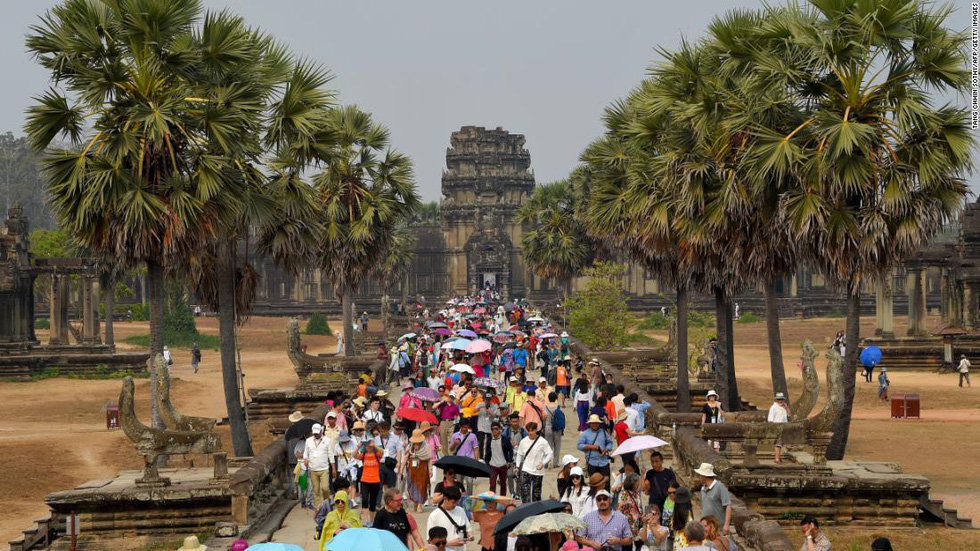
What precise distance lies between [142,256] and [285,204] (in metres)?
3.21

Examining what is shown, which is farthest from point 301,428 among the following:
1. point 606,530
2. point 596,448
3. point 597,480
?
point 606,530

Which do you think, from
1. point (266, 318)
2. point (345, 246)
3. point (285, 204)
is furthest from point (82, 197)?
point (266, 318)

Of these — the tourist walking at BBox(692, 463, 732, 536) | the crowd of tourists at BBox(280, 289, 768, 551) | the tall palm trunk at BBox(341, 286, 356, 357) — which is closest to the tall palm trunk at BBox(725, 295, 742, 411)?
the crowd of tourists at BBox(280, 289, 768, 551)

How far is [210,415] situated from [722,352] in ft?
54.7

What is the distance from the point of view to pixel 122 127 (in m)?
20.0

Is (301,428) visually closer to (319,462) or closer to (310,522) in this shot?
(319,462)

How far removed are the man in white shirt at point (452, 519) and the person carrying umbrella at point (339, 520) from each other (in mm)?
1018

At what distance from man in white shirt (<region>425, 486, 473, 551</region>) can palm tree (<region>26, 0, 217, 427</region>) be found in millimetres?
8878

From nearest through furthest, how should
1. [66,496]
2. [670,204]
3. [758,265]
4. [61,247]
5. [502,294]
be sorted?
[66,496] → [758,265] → [670,204] → [61,247] → [502,294]

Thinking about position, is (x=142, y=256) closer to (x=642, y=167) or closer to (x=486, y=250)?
(x=642, y=167)

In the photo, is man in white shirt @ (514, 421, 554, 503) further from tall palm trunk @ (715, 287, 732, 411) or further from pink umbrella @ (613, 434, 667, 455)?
tall palm trunk @ (715, 287, 732, 411)

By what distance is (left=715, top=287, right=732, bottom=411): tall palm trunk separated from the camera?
84.2 feet

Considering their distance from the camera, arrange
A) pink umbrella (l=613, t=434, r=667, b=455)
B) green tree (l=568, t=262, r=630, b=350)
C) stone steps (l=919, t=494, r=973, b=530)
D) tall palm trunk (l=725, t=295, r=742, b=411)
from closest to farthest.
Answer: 1. pink umbrella (l=613, t=434, r=667, b=455)
2. stone steps (l=919, t=494, r=973, b=530)
3. tall palm trunk (l=725, t=295, r=742, b=411)
4. green tree (l=568, t=262, r=630, b=350)

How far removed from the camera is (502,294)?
10375cm
